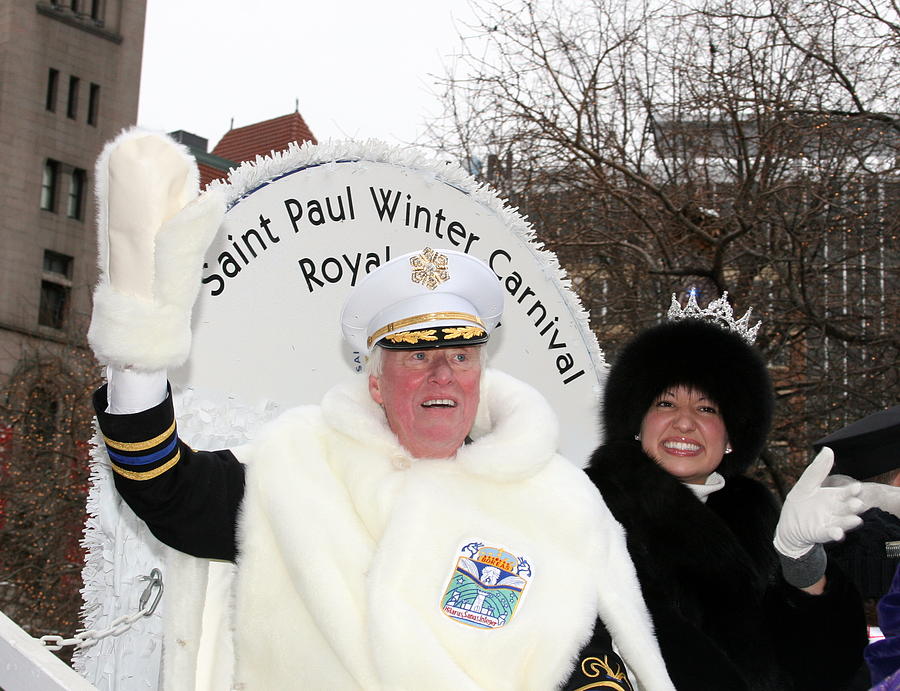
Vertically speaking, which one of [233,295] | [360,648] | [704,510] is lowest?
[360,648]

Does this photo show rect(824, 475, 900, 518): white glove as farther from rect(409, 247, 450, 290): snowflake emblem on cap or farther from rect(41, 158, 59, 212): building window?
rect(41, 158, 59, 212): building window

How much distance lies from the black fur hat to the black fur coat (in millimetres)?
293

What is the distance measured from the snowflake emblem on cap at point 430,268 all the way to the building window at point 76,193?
3072cm

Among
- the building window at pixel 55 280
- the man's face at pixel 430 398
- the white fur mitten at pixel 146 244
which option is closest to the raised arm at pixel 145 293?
the white fur mitten at pixel 146 244

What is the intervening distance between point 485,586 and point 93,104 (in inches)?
1286

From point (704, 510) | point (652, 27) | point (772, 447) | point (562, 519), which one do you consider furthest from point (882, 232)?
point (562, 519)

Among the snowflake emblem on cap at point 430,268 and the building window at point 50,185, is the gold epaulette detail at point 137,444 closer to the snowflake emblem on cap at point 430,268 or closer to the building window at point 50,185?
the snowflake emblem on cap at point 430,268

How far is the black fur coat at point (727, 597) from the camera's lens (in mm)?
3137

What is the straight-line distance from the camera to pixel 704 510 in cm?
338

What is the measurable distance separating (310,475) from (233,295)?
700mm

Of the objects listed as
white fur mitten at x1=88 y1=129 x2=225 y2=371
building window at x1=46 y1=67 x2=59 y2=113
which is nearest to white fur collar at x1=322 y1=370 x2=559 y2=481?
white fur mitten at x1=88 y1=129 x2=225 y2=371

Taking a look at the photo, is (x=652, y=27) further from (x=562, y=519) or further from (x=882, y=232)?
(x=562, y=519)

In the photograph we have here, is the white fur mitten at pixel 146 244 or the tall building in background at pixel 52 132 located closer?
the white fur mitten at pixel 146 244

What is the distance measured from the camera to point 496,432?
2752 mm
